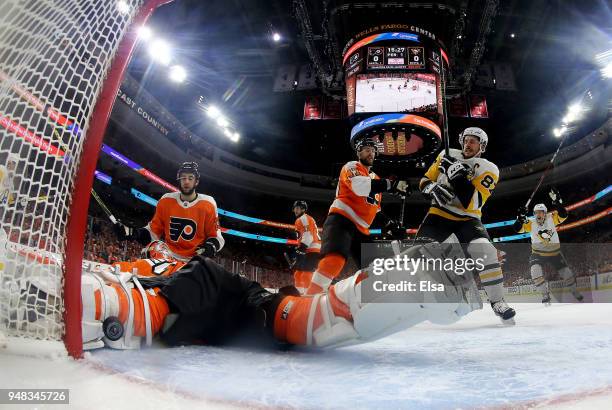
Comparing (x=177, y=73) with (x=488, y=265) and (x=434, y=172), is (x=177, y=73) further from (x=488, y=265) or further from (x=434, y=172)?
(x=488, y=265)

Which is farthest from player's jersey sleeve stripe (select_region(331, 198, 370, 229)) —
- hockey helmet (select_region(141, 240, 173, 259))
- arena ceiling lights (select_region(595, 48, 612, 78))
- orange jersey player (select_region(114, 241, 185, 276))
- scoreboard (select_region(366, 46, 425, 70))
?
arena ceiling lights (select_region(595, 48, 612, 78))

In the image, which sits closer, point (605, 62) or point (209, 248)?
point (209, 248)

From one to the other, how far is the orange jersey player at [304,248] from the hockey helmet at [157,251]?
2766 mm

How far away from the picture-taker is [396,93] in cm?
864

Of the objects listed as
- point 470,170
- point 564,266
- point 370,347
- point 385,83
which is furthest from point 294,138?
point 370,347

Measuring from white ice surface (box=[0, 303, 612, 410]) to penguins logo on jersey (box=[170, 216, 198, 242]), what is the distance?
1.79 meters

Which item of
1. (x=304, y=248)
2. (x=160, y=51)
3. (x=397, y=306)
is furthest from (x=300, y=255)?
(x=160, y=51)

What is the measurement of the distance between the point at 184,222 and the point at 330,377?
2361 millimetres

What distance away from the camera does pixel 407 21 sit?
10781 mm

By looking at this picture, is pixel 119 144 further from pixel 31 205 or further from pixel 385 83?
pixel 31 205

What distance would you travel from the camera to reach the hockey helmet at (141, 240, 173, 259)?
2805 millimetres

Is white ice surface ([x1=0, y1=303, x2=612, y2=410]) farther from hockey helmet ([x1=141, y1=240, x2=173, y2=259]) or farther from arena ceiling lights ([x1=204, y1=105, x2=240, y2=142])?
arena ceiling lights ([x1=204, y1=105, x2=240, y2=142])

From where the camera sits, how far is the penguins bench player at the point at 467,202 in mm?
2883

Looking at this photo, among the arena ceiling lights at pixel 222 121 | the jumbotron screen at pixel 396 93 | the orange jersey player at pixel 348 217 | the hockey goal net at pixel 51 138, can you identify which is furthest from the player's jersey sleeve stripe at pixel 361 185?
the arena ceiling lights at pixel 222 121
